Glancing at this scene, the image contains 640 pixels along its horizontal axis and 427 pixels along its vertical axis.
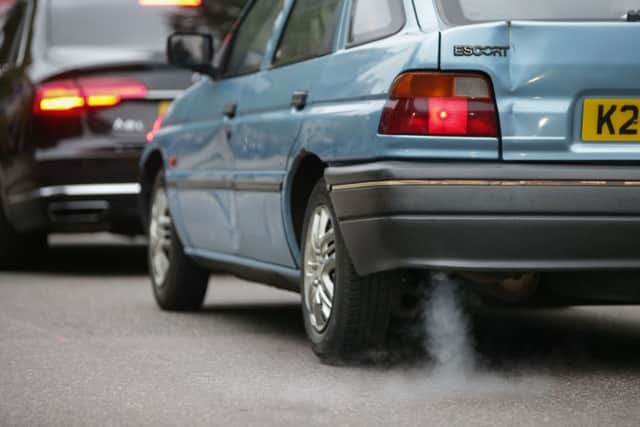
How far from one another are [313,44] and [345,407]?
1949 millimetres

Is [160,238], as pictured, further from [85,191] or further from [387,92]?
[387,92]

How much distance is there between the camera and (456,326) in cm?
700

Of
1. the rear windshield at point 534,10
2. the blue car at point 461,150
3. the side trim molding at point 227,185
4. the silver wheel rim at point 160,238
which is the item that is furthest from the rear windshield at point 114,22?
the rear windshield at point 534,10

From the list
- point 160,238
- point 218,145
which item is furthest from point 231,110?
point 160,238

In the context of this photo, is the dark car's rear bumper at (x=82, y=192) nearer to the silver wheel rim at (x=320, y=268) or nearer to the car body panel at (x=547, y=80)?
the silver wheel rim at (x=320, y=268)

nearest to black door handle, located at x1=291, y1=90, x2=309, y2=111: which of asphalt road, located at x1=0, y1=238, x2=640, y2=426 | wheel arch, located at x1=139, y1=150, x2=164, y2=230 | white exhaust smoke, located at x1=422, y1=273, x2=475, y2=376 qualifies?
white exhaust smoke, located at x1=422, y1=273, x2=475, y2=376

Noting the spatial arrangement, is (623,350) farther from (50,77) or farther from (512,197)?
(50,77)

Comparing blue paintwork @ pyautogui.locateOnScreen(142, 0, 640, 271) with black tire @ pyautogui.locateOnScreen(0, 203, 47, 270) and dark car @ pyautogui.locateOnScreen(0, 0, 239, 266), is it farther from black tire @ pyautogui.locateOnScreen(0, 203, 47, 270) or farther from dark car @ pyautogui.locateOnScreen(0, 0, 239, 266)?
black tire @ pyautogui.locateOnScreen(0, 203, 47, 270)

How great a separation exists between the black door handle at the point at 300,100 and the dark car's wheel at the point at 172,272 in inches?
81.9

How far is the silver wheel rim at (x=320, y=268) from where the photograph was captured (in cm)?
636

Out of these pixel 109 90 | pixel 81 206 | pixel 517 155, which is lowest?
pixel 81 206

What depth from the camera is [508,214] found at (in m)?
5.58

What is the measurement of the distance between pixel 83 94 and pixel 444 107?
5.39 metres

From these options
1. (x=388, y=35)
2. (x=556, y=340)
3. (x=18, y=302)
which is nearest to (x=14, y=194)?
(x=18, y=302)
